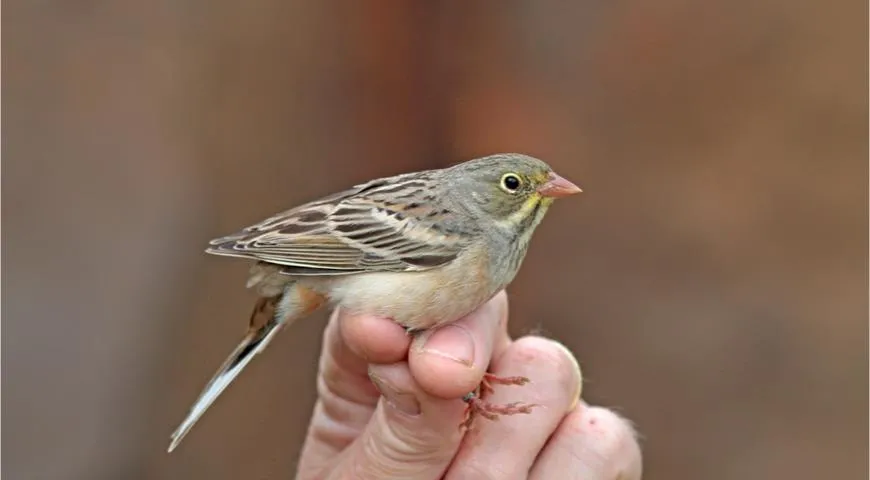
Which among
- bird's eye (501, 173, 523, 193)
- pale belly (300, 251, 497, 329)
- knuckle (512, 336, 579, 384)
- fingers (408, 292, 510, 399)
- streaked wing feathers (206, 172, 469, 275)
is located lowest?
knuckle (512, 336, 579, 384)

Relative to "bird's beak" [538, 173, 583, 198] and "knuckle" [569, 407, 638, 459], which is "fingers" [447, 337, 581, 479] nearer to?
"knuckle" [569, 407, 638, 459]

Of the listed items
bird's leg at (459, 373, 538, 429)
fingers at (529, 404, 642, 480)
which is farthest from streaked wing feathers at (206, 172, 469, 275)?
fingers at (529, 404, 642, 480)

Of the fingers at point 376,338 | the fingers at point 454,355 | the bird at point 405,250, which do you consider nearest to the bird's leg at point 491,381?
the bird at point 405,250

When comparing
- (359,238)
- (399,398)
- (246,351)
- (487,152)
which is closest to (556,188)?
(359,238)

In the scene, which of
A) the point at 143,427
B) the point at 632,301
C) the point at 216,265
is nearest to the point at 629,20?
the point at 632,301

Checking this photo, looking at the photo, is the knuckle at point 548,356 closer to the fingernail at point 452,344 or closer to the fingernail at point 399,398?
the fingernail at point 452,344

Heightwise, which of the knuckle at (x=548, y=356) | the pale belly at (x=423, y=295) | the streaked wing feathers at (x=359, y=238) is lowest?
the knuckle at (x=548, y=356)

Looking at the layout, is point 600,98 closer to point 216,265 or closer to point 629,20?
point 629,20

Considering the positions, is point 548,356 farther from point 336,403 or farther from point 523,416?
point 336,403
